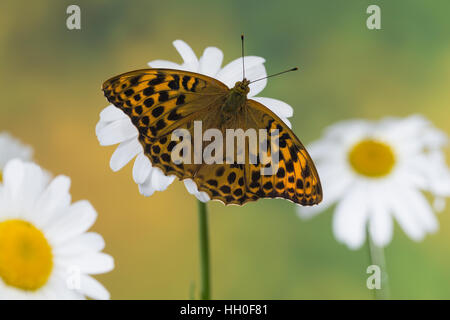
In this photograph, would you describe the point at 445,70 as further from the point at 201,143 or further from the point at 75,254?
the point at 75,254

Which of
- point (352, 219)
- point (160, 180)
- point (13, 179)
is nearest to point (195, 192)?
point (160, 180)

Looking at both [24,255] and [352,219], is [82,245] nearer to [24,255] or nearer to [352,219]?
[24,255]

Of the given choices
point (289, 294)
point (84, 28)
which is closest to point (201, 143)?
point (289, 294)

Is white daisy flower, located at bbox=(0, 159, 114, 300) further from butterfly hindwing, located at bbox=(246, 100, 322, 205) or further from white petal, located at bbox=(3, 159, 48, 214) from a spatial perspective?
butterfly hindwing, located at bbox=(246, 100, 322, 205)

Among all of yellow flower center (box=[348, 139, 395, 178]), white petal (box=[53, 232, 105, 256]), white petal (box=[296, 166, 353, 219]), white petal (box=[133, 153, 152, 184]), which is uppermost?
yellow flower center (box=[348, 139, 395, 178])

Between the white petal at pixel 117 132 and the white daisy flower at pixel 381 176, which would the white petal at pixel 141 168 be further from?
the white daisy flower at pixel 381 176

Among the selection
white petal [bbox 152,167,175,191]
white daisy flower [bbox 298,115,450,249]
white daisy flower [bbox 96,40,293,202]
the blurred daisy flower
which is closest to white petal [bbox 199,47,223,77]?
white daisy flower [bbox 96,40,293,202]

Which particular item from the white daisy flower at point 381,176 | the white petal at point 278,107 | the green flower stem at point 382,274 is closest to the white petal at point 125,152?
the white petal at point 278,107
